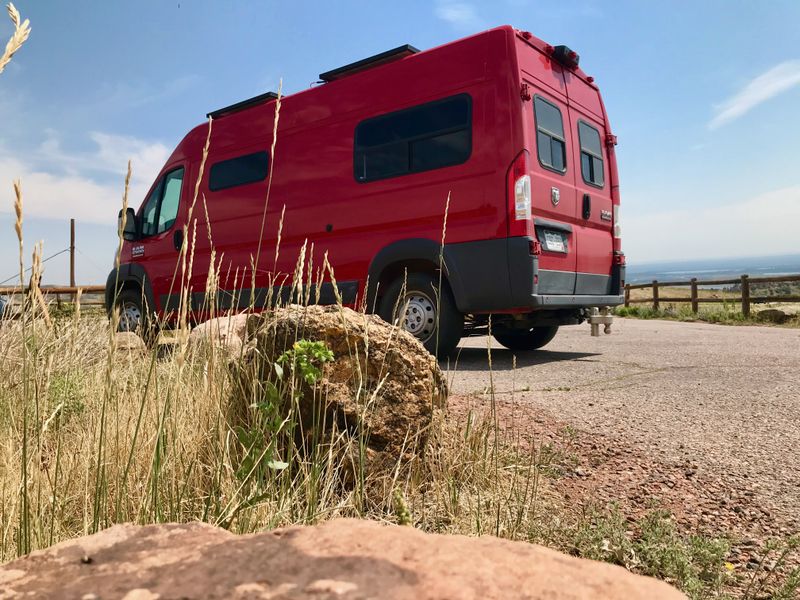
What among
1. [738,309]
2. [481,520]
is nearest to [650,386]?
[481,520]

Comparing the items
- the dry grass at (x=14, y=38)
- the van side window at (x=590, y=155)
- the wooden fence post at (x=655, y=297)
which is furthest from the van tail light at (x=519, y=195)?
the wooden fence post at (x=655, y=297)

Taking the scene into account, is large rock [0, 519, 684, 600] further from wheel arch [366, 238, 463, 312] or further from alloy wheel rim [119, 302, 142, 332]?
alloy wheel rim [119, 302, 142, 332]

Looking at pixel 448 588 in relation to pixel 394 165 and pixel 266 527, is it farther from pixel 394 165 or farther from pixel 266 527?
pixel 394 165

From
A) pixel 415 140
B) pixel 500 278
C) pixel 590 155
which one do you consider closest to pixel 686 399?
pixel 500 278

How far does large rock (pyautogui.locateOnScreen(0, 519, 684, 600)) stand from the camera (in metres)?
0.78

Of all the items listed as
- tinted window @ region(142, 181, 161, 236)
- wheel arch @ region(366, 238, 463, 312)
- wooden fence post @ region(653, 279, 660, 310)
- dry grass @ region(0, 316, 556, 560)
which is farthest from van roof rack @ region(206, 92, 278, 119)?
wooden fence post @ region(653, 279, 660, 310)

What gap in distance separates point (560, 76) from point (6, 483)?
614 cm

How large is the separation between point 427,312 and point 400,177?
1.38 m

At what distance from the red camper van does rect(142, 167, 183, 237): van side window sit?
55 cm

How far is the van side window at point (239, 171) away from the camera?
7.50 m

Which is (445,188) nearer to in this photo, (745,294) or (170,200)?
(170,200)

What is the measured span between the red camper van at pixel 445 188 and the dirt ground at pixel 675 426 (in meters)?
0.84

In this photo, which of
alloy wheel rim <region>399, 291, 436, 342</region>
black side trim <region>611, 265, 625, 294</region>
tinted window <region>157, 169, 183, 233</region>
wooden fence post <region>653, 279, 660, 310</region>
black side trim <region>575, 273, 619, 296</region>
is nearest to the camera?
alloy wheel rim <region>399, 291, 436, 342</region>

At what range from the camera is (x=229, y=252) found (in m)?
7.66
